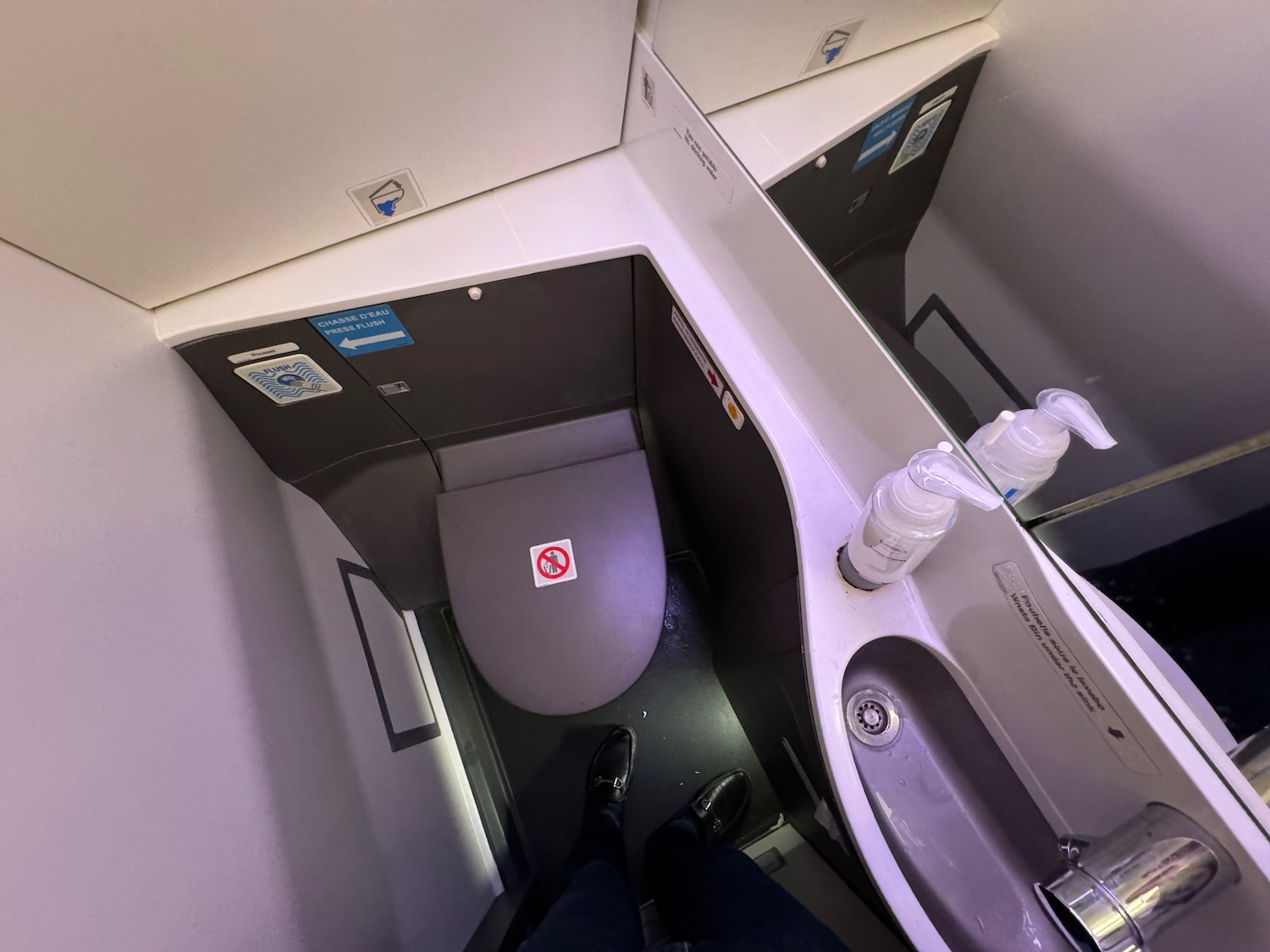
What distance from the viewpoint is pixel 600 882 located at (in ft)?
2.86

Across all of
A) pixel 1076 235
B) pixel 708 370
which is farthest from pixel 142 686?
pixel 1076 235

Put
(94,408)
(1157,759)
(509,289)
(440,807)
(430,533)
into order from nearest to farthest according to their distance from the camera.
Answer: (1157,759), (94,408), (509,289), (440,807), (430,533)

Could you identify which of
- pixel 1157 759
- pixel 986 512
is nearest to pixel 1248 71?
pixel 986 512

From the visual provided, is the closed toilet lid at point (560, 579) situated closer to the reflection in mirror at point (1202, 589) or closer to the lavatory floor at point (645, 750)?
the lavatory floor at point (645, 750)

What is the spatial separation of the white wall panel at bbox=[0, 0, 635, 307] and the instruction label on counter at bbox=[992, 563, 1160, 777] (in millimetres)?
722

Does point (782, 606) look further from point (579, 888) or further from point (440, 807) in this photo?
point (440, 807)

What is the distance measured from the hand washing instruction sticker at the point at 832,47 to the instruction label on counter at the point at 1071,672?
0.75 metres

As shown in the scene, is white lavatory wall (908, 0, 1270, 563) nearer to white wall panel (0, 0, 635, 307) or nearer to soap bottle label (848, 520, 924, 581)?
soap bottle label (848, 520, 924, 581)

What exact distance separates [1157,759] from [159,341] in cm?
107

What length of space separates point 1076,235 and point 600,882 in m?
1.17

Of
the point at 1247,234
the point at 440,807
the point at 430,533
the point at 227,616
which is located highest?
the point at 430,533

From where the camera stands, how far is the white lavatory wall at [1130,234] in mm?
688

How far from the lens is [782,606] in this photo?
2.53 feet

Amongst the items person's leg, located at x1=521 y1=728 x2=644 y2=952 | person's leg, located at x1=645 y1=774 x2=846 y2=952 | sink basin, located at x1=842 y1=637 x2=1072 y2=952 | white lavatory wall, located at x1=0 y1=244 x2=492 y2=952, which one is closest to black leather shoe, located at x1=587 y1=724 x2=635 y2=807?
person's leg, located at x1=521 y1=728 x2=644 y2=952
